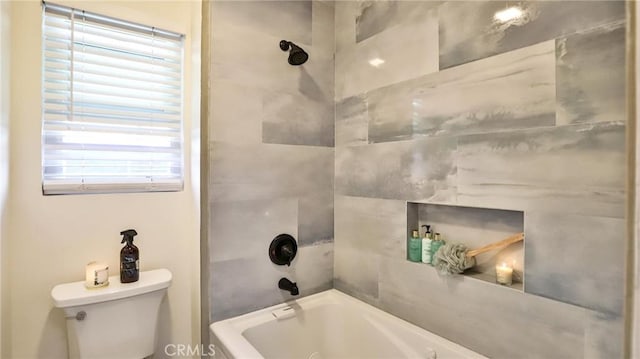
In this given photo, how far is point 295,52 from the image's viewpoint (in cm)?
173

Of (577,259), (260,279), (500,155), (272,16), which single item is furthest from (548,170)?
(272,16)

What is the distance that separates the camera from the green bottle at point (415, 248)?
1.56m

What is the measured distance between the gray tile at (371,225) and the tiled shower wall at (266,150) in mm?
92

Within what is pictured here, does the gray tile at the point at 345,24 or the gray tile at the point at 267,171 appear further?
the gray tile at the point at 345,24

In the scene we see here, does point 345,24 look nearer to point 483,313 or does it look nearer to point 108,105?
point 108,105

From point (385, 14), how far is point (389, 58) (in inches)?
9.6

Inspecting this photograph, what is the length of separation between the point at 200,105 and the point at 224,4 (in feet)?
1.70

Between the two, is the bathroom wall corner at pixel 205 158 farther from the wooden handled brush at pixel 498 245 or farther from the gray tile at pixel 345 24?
the wooden handled brush at pixel 498 245

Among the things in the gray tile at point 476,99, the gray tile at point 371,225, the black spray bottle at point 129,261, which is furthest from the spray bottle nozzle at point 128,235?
the gray tile at point 476,99

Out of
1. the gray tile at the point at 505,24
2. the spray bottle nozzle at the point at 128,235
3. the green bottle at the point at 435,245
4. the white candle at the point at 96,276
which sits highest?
the gray tile at the point at 505,24

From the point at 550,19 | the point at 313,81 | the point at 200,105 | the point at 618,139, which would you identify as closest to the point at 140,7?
the point at 200,105

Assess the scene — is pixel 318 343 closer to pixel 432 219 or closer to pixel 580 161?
pixel 432 219

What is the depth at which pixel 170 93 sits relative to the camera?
5.74ft

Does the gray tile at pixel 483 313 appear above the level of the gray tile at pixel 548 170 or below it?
below
